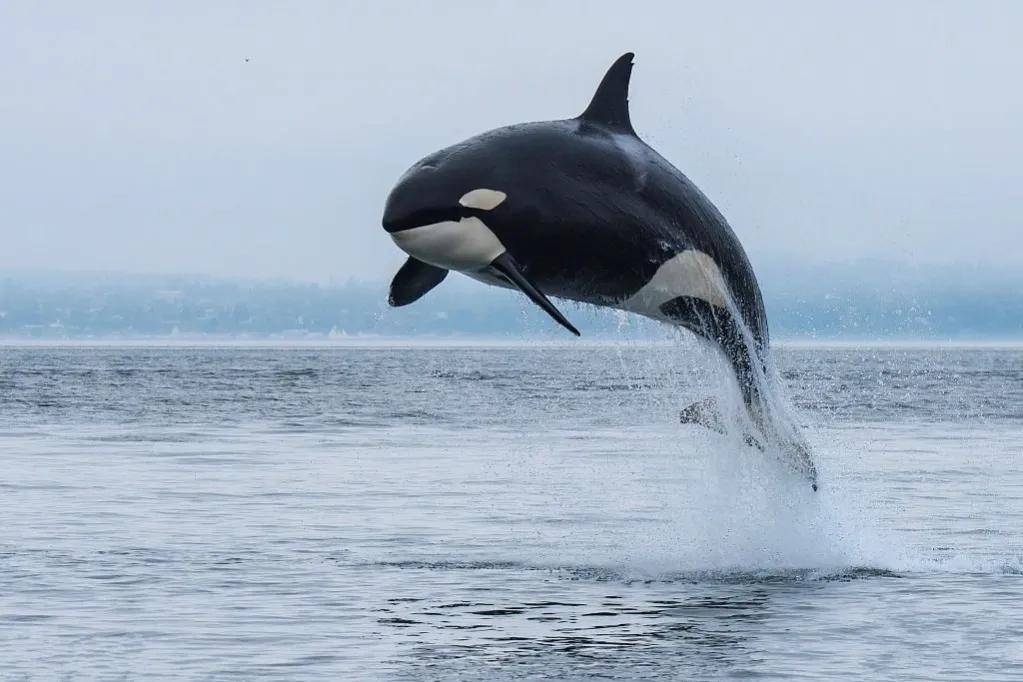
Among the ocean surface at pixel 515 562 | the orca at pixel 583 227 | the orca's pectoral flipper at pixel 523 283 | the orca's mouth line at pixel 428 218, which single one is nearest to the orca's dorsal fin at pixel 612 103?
the orca at pixel 583 227

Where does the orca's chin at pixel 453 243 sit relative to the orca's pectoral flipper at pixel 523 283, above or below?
above

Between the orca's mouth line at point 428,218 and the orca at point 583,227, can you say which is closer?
the orca's mouth line at point 428,218

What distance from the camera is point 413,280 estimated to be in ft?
44.4

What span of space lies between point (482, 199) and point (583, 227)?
1.05 meters

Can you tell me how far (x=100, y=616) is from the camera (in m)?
14.6

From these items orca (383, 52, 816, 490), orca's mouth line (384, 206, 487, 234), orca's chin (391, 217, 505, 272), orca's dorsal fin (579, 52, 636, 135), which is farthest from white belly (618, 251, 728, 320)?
orca's mouth line (384, 206, 487, 234)

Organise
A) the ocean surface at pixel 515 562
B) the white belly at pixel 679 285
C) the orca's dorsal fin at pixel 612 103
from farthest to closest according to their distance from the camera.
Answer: the orca's dorsal fin at pixel 612 103
the white belly at pixel 679 285
the ocean surface at pixel 515 562

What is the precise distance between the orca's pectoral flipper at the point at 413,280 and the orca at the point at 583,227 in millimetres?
11

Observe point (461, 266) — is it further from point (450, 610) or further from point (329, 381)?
point (329, 381)

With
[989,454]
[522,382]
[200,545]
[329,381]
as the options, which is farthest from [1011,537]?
[329,381]

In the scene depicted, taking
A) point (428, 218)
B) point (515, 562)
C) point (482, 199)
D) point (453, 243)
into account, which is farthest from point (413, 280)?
point (515, 562)

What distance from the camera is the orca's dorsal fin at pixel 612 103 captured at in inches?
571

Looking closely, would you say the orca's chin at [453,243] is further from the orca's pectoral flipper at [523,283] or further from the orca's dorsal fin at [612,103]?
the orca's dorsal fin at [612,103]

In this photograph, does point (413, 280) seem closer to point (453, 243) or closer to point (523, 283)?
point (453, 243)
